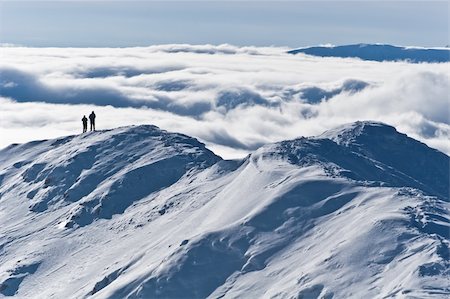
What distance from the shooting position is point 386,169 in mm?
147625

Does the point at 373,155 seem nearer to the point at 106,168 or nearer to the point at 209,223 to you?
the point at 106,168

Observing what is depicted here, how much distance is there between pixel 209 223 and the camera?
106750 mm

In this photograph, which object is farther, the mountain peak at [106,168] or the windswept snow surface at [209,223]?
the mountain peak at [106,168]

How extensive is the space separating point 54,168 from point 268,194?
42.9 metres

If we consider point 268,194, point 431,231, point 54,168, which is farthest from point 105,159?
point 431,231

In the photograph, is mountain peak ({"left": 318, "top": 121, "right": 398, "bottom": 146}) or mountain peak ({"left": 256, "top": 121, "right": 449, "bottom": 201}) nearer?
mountain peak ({"left": 256, "top": 121, "right": 449, "bottom": 201})

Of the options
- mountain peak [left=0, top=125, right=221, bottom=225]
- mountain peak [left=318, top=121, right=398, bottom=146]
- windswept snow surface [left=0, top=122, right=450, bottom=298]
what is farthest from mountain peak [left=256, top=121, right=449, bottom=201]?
mountain peak [left=0, top=125, right=221, bottom=225]

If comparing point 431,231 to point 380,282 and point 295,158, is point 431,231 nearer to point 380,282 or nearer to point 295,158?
point 380,282

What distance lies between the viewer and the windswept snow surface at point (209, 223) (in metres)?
90.7

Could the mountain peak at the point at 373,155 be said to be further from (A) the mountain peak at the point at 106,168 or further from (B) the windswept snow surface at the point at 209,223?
(A) the mountain peak at the point at 106,168

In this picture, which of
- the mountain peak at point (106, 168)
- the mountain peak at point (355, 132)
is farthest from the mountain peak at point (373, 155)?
the mountain peak at point (106, 168)

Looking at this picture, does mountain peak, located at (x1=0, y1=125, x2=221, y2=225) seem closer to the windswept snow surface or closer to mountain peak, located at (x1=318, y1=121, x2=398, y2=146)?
the windswept snow surface

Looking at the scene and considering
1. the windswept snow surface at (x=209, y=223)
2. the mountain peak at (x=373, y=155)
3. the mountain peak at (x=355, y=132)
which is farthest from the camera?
the mountain peak at (x=355, y=132)

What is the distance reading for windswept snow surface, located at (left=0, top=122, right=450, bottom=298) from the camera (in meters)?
90.7
